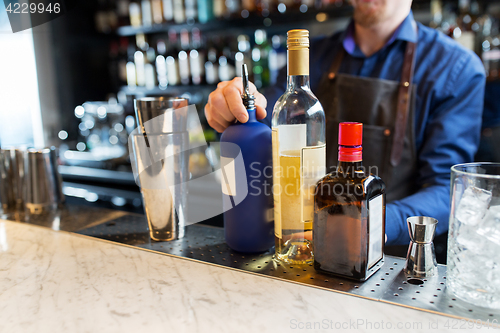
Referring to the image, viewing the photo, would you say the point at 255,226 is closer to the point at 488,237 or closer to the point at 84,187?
the point at 488,237

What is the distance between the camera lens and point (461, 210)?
544 mm

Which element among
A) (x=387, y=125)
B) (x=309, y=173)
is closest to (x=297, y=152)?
(x=309, y=173)

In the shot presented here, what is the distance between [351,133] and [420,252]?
0.80 feet

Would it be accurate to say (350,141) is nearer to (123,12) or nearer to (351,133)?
(351,133)

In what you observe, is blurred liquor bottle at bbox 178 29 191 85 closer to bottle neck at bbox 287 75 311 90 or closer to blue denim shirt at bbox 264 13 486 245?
blue denim shirt at bbox 264 13 486 245

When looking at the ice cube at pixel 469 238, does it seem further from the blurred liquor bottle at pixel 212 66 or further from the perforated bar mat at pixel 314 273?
the blurred liquor bottle at pixel 212 66

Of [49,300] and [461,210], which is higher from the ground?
[461,210]

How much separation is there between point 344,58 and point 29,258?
1.21m

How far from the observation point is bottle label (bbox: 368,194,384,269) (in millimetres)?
600

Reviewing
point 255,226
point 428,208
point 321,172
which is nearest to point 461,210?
point 321,172

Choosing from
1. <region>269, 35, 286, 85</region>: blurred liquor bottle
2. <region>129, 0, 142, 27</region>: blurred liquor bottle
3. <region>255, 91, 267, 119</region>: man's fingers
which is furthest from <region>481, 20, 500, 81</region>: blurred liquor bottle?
<region>129, 0, 142, 27</region>: blurred liquor bottle

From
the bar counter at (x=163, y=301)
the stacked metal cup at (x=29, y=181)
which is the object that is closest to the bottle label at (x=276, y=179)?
the bar counter at (x=163, y=301)

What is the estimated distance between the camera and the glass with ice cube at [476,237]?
0.52 metres

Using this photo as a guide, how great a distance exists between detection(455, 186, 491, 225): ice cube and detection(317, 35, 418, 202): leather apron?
747 mm
